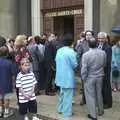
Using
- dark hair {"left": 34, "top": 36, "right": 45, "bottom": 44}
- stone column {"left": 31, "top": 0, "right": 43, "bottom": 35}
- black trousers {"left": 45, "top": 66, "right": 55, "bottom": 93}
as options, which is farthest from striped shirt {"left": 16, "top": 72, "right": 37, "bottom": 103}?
stone column {"left": 31, "top": 0, "right": 43, "bottom": 35}

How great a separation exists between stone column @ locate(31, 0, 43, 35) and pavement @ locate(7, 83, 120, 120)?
18.9 feet

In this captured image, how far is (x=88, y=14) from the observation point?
1775 cm

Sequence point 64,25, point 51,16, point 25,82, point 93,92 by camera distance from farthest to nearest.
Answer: point 51,16, point 64,25, point 93,92, point 25,82

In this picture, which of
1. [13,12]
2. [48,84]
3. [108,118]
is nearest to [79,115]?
[108,118]

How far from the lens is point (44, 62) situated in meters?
14.2

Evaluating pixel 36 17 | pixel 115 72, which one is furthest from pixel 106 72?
pixel 36 17

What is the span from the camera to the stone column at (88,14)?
694 inches

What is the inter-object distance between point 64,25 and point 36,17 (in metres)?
1.24

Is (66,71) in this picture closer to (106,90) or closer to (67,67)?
(67,67)

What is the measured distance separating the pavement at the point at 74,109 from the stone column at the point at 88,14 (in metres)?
3.91

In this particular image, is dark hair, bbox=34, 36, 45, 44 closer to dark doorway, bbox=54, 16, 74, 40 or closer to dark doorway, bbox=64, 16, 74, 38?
dark doorway, bbox=54, 16, 74, 40

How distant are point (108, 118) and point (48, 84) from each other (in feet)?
11.4

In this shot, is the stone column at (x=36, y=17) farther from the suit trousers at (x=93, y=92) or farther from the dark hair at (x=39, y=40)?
the suit trousers at (x=93, y=92)

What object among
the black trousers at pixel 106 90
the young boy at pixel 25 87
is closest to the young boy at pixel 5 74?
the young boy at pixel 25 87
